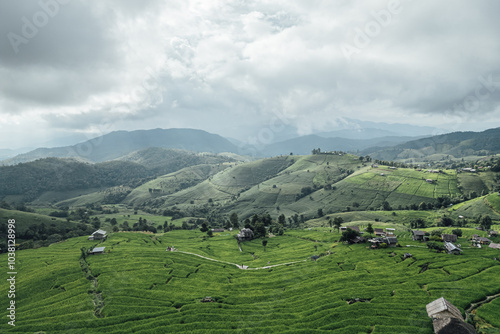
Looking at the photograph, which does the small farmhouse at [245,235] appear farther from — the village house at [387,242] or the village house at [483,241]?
the village house at [483,241]

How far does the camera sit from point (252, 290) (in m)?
Answer: 64.9

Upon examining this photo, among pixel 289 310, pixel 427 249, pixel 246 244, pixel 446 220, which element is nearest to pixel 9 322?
pixel 289 310

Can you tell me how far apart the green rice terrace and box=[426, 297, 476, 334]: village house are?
1.62m

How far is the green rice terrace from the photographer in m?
49.4

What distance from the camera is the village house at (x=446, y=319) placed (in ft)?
135

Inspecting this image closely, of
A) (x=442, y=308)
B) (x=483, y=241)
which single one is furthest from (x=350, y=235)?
(x=442, y=308)

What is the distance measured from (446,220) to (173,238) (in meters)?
162

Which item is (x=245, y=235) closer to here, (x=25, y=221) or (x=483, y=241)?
(x=483, y=241)

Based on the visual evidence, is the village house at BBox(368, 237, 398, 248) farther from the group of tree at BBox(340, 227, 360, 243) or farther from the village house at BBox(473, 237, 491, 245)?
the village house at BBox(473, 237, 491, 245)

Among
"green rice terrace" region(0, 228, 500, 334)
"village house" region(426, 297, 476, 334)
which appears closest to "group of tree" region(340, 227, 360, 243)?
"green rice terrace" region(0, 228, 500, 334)

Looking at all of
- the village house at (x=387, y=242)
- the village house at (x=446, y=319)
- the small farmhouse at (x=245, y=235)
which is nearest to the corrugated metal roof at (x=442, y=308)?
A: the village house at (x=446, y=319)

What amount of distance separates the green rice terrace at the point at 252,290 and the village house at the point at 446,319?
5.30 feet

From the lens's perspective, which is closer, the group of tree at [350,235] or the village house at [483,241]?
the village house at [483,241]

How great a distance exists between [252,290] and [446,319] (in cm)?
3868
